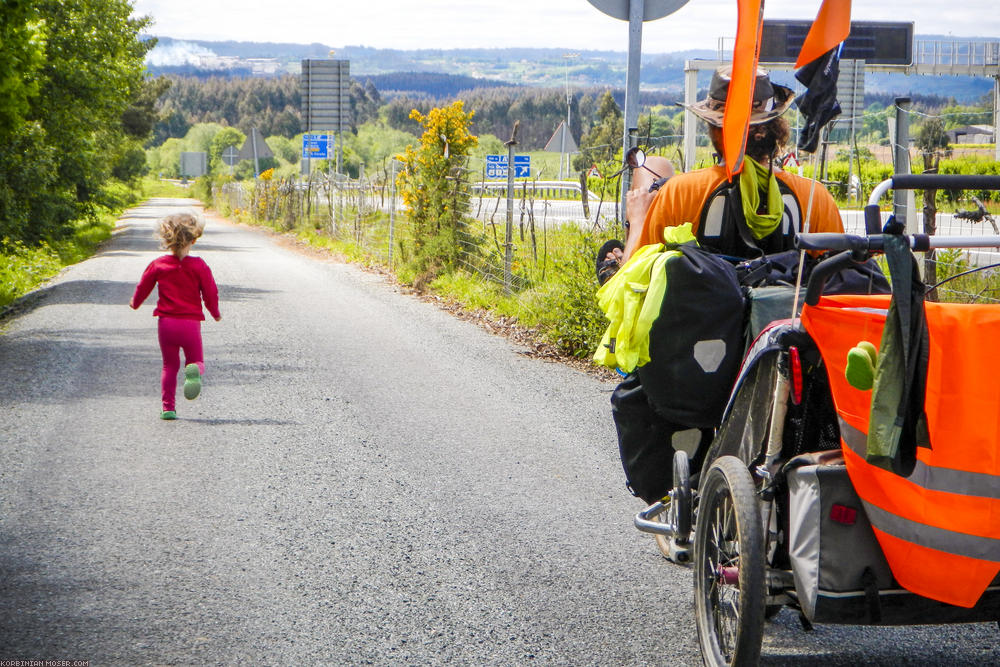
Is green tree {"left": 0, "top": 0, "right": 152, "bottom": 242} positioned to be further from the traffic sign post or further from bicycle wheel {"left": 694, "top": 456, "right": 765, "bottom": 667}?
bicycle wheel {"left": 694, "top": 456, "right": 765, "bottom": 667}

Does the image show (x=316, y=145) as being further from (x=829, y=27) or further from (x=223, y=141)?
(x=223, y=141)

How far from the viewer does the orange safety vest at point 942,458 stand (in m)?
2.32

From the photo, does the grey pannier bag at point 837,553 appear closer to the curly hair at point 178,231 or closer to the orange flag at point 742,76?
the orange flag at point 742,76

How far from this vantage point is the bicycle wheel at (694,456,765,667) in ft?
9.08

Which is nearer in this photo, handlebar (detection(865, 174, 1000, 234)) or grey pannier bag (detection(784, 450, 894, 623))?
handlebar (detection(865, 174, 1000, 234))

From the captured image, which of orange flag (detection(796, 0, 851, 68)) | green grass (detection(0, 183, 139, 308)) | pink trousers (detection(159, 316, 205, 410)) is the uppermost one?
orange flag (detection(796, 0, 851, 68))

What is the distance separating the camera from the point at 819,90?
327 centimetres

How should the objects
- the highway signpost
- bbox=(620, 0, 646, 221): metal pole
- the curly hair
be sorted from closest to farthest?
1. bbox=(620, 0, 646, 221): metal pole
2. the curly hair
3. the highway signpost

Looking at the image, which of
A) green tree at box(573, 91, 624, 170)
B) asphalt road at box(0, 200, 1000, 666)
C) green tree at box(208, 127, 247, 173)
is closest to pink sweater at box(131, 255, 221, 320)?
asphalt road at box(0, 200, 1000, 666)

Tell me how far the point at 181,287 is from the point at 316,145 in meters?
32.9

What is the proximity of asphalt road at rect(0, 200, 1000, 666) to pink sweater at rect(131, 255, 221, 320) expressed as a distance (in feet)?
2.44

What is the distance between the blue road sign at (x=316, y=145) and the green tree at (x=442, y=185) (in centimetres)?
2315

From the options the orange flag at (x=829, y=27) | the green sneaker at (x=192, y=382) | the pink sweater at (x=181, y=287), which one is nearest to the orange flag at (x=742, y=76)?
the orange flag at (x=829, y=27)

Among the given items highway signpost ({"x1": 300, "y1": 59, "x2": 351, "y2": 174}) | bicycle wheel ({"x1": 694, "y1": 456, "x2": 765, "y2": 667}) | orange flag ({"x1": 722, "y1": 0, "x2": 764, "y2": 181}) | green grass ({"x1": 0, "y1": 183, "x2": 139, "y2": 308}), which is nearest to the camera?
bicycle wheel ({"x1": 694, "y1": 456, "x2": 765, "y2": 667})
